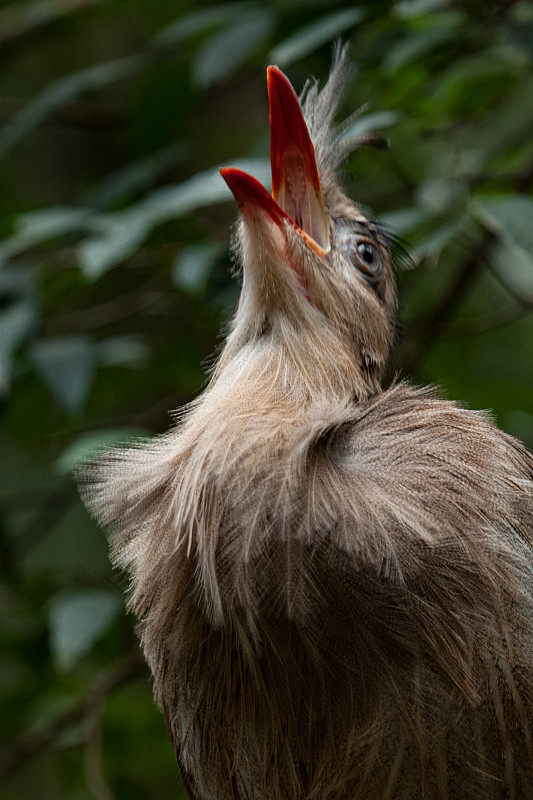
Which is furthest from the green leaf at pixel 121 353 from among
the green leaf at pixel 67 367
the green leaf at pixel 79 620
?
the green leaf at pixel 79 620

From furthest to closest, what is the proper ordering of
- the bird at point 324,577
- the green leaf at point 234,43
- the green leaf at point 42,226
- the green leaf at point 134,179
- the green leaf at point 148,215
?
the green leaf at point 134,179
the green leaf at point 234,43
the green leaf at point 42,226
the green leaf at point 148,215
the bird at point 324,577

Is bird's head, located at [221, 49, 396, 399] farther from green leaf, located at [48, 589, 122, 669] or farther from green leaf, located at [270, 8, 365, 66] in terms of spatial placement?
green leaf, located at [48, 589, 122, 669]

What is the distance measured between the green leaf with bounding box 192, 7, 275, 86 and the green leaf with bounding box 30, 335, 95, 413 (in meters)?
0.70

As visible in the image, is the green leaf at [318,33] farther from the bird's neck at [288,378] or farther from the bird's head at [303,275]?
the bird's neck at [288,378]

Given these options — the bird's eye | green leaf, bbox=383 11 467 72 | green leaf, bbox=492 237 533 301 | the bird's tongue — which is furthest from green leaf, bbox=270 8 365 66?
green leaf, bbox=492 237 533 301

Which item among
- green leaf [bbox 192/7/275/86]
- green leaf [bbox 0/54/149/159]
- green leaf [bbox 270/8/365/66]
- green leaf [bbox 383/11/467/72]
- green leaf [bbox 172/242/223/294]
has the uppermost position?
green leaf [bbox 0/54/149/159]

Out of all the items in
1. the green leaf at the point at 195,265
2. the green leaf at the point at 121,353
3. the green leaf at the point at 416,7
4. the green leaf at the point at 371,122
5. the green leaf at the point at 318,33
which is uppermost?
the green leaf at the point at 318,33

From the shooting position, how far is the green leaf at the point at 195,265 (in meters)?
1.96

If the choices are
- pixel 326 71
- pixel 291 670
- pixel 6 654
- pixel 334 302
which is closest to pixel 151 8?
pixel 326 71

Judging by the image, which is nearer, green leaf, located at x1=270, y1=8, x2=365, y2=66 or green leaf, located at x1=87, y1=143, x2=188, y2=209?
green leaf, located at x1=270, y1=8, x2=365, y2=66

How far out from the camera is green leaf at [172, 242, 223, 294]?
196 centimetres

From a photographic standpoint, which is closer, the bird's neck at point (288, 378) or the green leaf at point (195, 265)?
the bird's neck at point (288, 378)

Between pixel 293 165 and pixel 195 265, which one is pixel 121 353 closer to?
pixel 195 265

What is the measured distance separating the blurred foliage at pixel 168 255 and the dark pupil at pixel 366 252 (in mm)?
101
